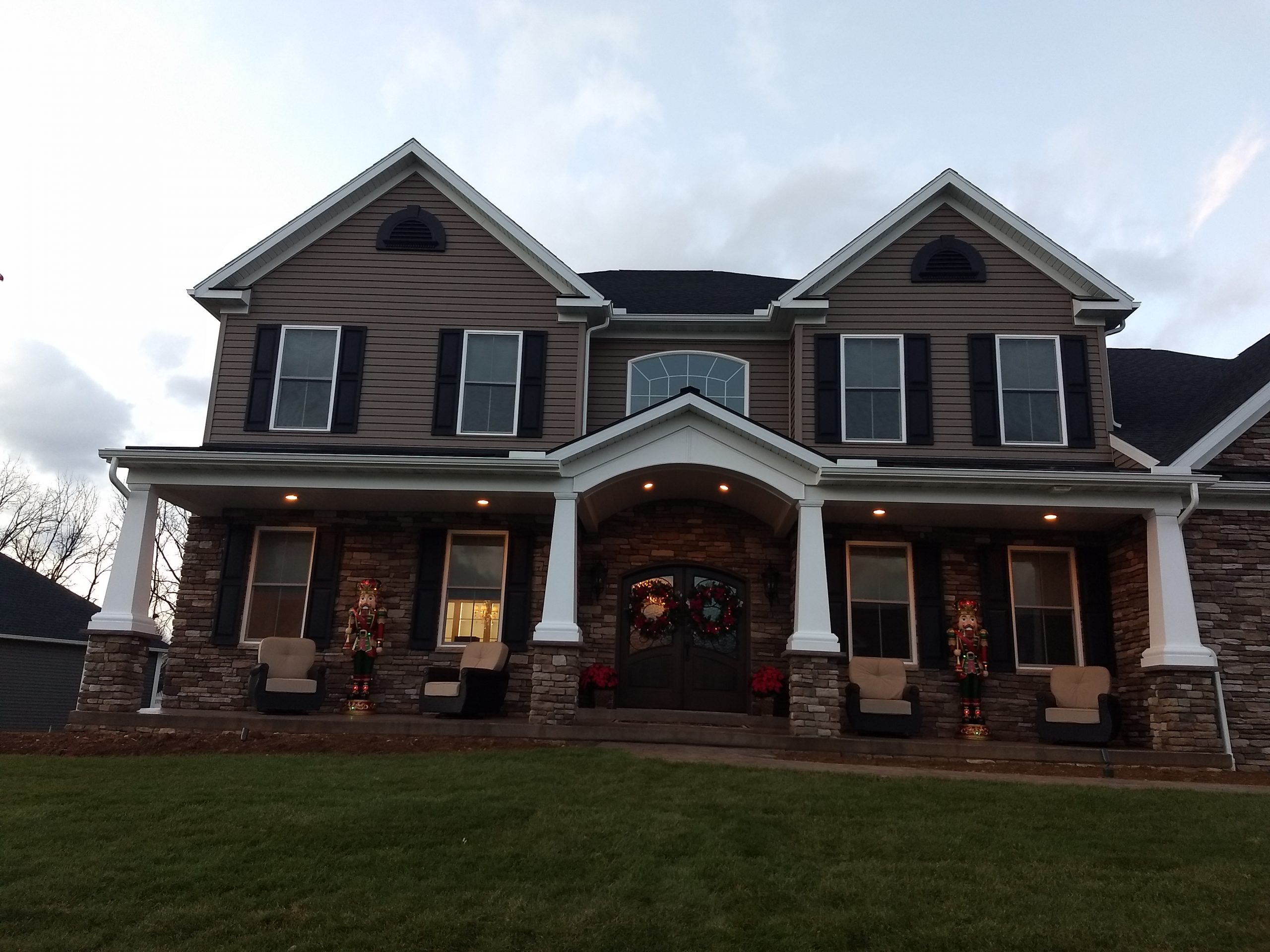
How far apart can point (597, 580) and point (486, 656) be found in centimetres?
174

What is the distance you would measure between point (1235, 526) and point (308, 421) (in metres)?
11.4

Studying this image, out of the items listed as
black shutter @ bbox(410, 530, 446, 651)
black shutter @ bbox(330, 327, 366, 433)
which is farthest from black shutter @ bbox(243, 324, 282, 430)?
black shutter @ bbox(410, 530, 446, 651)

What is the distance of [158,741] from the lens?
9.16m

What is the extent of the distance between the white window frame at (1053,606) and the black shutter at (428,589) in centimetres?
709

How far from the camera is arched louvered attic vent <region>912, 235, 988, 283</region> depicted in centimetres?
1256

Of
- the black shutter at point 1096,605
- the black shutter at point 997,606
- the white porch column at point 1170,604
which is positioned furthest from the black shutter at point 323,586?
the white porch column at point 1170,604

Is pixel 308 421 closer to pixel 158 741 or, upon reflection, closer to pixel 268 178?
pixel 158 741

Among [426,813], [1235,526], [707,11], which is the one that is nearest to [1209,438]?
[1235,526]

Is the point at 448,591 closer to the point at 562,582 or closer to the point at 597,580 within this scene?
the point at 597,580

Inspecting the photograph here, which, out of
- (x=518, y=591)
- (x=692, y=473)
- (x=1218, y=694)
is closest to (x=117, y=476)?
(x=518, y=591)

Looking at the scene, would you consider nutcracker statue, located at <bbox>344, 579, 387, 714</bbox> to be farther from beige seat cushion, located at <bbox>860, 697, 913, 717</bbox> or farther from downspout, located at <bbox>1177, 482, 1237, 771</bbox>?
downspout, located at <bbox>1177, 482, 1237, 771</bbox>

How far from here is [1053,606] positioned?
458 inches

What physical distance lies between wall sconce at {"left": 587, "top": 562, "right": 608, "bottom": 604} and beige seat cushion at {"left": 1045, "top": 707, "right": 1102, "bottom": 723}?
5359 millimetres

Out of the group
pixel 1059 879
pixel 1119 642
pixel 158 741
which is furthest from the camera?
pixel 1119 642
